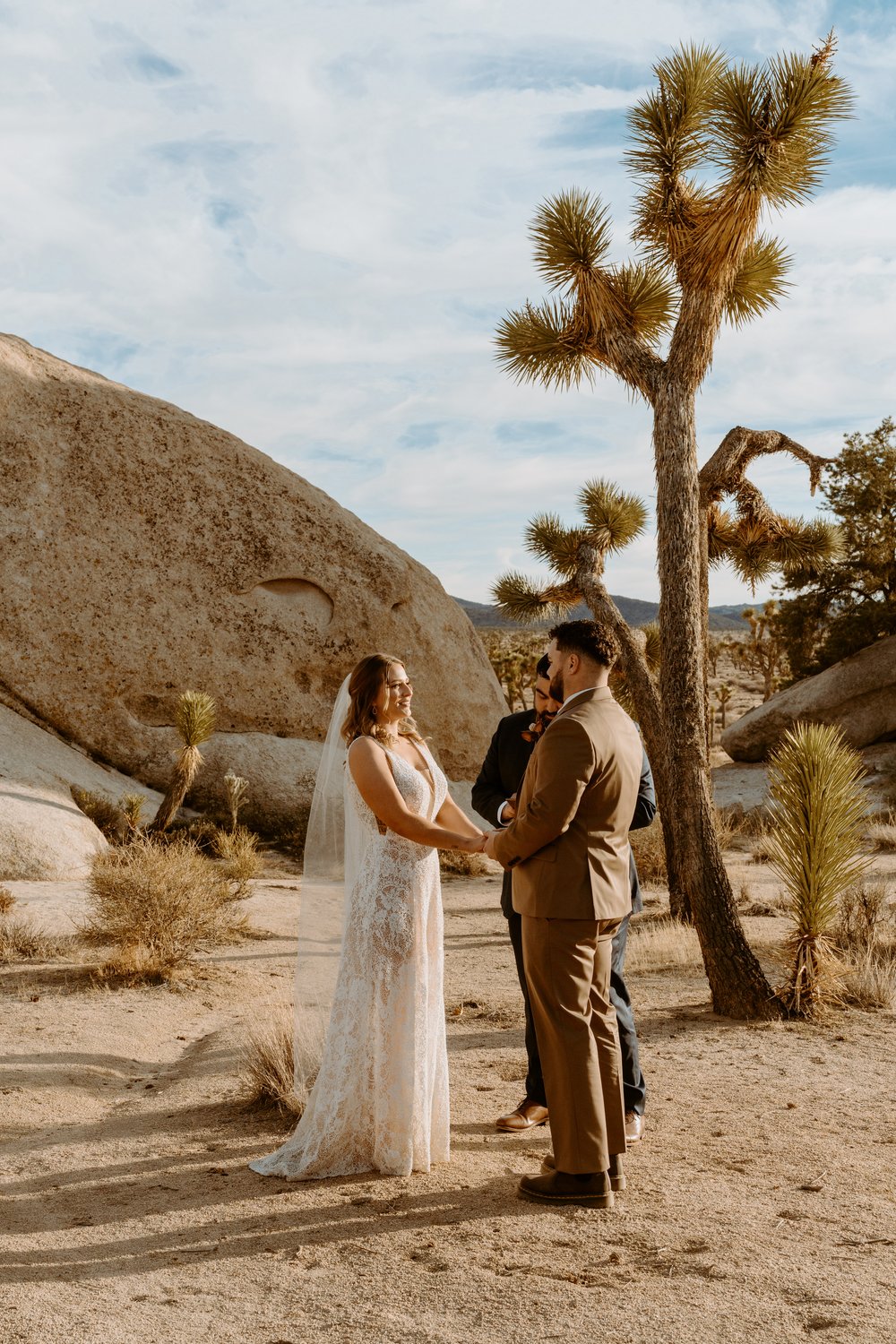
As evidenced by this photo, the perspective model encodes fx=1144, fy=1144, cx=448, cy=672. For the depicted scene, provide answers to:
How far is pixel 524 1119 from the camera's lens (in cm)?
440

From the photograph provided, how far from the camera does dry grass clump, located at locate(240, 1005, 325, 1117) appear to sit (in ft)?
14.1

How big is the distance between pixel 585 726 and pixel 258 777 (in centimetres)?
1009

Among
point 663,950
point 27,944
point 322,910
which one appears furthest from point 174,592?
point 322,910

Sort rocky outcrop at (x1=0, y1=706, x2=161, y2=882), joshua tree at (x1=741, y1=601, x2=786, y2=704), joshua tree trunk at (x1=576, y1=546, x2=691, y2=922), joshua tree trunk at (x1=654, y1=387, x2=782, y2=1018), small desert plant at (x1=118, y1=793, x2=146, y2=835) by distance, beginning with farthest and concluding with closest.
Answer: joshua tree at (x1=741, y1=601, x2=786, y2=704) < small desert plant at (x1=118, y1=793, x2=146, y2=835) < rocky outcrop at (x1=0, y1=706, x2=161, y2=882) < joshua tree trunk at (x1=576, y1=546, x2=691, y2=922) < joshua tree trunk at (x1=654, y1=387, x2=782, y2=1018)

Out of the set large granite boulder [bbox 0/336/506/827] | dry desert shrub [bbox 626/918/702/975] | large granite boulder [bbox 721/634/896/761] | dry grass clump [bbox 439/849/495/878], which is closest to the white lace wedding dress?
dry desert shrub [bbox 626/918/702/975]

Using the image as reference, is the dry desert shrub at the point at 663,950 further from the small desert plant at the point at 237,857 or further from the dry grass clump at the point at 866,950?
the small desert plant at the point at 237,857

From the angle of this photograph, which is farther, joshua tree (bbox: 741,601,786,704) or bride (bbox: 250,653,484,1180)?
joshua tree (bbox: 741,601,786,704)

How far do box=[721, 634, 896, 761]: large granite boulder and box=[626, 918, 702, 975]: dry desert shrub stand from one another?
509 inches

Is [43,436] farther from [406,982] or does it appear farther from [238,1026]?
[406,982]

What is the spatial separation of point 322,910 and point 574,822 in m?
1.18

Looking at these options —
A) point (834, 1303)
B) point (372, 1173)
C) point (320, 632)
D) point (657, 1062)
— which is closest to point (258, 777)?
point (320, 632)

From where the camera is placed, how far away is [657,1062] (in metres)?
5.46

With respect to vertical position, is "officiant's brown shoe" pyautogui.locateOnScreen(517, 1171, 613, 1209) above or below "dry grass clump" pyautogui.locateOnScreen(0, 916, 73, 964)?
below

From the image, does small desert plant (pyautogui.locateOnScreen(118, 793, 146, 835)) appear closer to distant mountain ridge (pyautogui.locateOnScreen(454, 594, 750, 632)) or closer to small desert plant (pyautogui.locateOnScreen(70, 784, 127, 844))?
small desert plant (pyautogui.locateOnScreen(70, 784, 127, 844))
